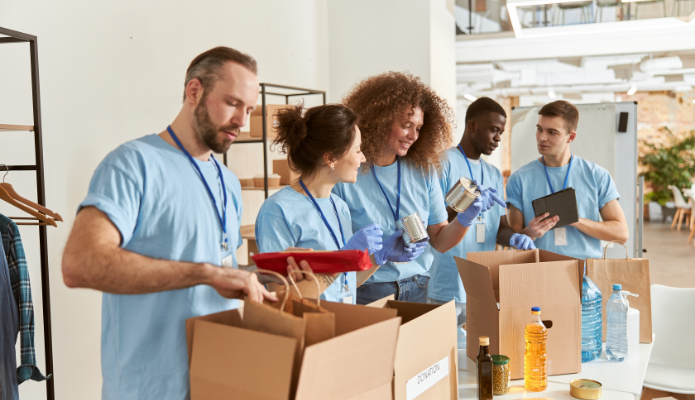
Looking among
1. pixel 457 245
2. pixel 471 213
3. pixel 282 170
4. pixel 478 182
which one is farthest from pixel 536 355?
pixel 282 170

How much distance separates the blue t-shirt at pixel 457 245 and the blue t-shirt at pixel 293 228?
100 cm

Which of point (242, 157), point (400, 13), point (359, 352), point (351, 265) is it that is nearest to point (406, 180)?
point (351, 265)

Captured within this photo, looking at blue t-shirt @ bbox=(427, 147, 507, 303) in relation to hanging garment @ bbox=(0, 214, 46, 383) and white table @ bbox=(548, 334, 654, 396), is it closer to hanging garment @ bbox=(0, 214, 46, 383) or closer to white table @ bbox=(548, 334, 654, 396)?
white table @ bbox=(548, 334, 654, 396)

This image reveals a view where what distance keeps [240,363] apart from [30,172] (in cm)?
184

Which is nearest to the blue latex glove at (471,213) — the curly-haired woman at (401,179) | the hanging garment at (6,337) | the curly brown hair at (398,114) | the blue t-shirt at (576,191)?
the curly-haired woman at (401,179)

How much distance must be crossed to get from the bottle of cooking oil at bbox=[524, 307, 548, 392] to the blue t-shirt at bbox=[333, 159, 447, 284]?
0.62 m

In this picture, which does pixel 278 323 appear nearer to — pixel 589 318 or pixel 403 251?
pixel 403 251

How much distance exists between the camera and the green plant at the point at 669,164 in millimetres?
13047

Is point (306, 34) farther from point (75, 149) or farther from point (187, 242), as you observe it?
point (187, 242)

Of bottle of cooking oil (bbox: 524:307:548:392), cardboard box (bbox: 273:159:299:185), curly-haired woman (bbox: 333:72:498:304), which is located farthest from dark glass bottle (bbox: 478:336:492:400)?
cardboard box (bbox: 273:159:299:185)

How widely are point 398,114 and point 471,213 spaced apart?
50 cm

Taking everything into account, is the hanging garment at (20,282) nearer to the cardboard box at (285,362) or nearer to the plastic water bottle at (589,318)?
the cardboard box at (285,362)

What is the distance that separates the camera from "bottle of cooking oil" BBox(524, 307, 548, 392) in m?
1.55

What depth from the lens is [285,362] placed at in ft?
2.88
